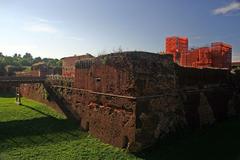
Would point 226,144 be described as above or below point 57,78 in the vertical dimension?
below

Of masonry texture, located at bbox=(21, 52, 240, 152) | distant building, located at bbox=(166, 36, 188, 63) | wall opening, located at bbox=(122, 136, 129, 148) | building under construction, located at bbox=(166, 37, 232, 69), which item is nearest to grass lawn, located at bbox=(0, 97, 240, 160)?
wall opening, located at bbox=(122, 136, 129, 148)

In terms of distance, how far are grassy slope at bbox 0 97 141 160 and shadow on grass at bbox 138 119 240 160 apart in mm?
890

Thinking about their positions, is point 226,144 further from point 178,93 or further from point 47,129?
point 47,129

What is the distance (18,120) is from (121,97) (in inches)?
185

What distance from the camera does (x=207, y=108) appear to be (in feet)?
35.2

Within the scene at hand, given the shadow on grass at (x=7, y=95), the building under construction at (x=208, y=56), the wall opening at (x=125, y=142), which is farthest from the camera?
the shadow on grass at (x=7, y=95)

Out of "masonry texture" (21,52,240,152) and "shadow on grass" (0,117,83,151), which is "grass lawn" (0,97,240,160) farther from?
"masonry texture" (21,52,240,152)

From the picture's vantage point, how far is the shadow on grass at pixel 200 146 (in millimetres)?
7621

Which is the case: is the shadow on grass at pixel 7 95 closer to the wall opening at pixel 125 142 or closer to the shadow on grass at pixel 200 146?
the wall opening at pixel 125 142

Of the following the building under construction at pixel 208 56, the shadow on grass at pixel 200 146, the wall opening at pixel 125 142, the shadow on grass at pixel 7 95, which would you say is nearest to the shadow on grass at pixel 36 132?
the wall opening at pixel 125 142

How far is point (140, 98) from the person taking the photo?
805 cm

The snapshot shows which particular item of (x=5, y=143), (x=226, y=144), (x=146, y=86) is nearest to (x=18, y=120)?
(x=5, y=143)

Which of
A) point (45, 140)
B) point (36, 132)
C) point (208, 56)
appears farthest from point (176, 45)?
point (45, 140)

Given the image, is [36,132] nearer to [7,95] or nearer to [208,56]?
[208,56]
